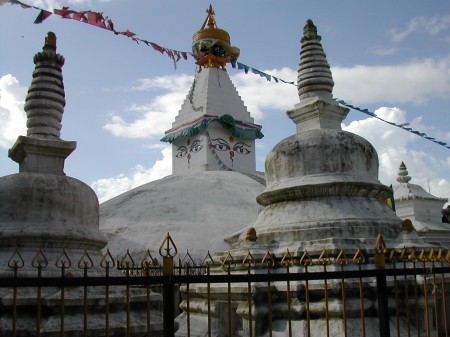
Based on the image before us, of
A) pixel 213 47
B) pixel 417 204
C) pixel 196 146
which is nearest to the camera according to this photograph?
pixel 417 204

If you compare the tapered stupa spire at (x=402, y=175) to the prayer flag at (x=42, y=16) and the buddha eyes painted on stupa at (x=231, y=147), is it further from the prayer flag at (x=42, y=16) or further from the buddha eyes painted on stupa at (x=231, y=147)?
the prayer flag at (x=42, y=16)

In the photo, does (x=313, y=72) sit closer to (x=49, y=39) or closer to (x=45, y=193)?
(x=49, y=39)

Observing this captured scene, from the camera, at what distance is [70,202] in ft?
23.5

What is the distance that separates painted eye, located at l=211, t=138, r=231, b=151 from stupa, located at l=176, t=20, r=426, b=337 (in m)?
18.1

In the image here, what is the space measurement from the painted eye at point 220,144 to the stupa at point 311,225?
1807 cm

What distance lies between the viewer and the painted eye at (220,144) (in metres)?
28.0

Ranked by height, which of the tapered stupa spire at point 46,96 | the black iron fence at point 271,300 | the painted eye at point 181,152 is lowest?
the black iron fence at point 271,300

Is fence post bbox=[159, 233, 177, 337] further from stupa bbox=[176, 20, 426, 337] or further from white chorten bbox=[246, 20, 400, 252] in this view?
white chorten bbox=[246, 20, 400, 252]

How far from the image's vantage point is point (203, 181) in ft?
77.7

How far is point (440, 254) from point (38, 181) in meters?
5.49

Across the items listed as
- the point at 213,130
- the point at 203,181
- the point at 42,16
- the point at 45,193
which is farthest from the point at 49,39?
the point at 213,130

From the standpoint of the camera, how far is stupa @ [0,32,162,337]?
19.4ft

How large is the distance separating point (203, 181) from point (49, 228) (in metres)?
16.9

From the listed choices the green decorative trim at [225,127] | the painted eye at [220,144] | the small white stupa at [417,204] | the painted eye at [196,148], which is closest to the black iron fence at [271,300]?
the small white stupa at [417,204]
